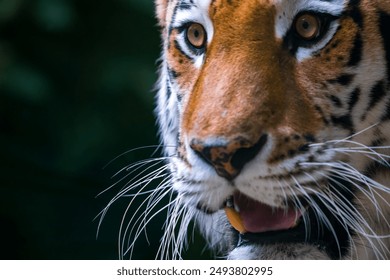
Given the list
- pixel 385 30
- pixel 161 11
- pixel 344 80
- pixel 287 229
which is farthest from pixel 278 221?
pixel 161 11

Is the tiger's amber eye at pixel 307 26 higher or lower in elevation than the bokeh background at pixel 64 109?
higher

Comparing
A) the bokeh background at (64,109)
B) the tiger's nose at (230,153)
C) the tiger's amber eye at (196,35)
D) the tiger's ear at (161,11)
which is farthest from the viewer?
the bokeh background at (64,109)

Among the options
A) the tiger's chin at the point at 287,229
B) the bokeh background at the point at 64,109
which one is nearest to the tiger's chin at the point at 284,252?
the tiger's chin at the point at 287,229

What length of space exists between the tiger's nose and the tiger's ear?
0.51m

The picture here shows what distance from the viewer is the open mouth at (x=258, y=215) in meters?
1.35

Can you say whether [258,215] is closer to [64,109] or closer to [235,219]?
[235,219]

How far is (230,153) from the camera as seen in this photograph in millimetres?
1271

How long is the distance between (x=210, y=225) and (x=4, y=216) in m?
1.03

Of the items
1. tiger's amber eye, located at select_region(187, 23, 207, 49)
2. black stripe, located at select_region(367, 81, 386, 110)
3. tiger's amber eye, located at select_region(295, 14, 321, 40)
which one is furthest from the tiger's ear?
black stripe, located at select_region(367, 81, 386, 110)

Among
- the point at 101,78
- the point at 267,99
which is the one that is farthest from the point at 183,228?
the point at 101,78

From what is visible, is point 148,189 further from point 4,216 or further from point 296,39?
point 4,216

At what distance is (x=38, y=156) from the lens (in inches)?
101

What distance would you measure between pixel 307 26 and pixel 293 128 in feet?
0.62

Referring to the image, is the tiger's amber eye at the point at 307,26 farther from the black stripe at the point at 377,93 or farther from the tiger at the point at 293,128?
the black stripe at the point at 377,93
